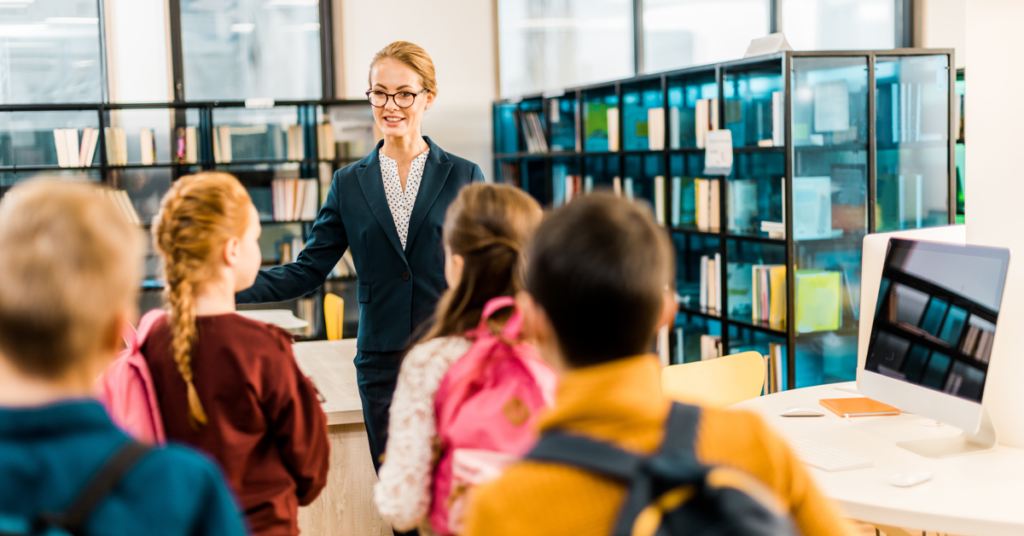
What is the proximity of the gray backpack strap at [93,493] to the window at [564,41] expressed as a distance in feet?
19.3

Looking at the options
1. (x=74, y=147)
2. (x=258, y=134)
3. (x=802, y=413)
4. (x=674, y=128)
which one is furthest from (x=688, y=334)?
(x=74, y=147)

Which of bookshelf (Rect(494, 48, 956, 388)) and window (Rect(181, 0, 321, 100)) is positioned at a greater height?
window (Rect(181, 0, 321, 100))

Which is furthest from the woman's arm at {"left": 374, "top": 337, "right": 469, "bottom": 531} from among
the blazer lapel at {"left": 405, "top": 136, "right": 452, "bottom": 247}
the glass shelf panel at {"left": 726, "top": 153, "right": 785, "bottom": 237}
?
the glass shelf panel at {"left": 726, "top": 153, "right": 785, "bottom": 237}

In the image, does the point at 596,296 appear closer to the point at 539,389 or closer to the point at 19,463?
the point at 539,389

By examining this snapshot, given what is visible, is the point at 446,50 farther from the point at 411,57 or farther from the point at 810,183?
the point at 411,57

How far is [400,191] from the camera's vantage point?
231 centimetres

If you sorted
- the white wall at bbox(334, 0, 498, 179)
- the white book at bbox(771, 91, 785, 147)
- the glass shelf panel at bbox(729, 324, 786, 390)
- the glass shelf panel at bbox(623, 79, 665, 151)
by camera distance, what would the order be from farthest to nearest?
1. the white wall at bbox(334, 0, 498, 179)
2. the glass shelf panel at bbox(623, 79, 665, 151)
3. the glass shelf panel at bbox(729, 324, 786, 390)
4. the white book at bbox(771, 91, 785, 147)

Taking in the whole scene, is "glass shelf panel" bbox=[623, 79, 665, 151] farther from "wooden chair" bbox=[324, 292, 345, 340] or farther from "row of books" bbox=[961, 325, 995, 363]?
"row of books" bbox=[961, 325, 995, 363]

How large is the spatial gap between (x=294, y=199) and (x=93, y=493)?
5.36 m

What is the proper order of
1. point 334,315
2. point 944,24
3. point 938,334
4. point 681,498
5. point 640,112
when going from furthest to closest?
1. point 944,24
2. point 640,112
3. point 334,315
4. point 938,334
5. point 681,498

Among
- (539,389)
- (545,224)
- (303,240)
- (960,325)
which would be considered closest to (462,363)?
(539,389)

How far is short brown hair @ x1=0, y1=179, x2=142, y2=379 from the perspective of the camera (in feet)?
2.68

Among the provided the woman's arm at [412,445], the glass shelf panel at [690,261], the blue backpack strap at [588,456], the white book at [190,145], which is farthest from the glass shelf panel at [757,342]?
the white book at [190,145]

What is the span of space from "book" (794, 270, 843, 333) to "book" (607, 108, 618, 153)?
5.32ft
